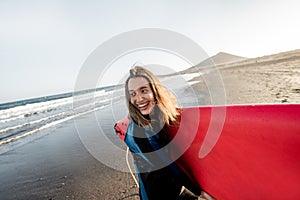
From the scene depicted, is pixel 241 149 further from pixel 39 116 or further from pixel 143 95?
pixel 39 116

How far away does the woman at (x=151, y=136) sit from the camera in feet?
6.78

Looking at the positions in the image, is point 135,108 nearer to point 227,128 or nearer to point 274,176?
point 227,128

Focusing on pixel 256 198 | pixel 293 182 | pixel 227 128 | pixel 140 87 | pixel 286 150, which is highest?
pixel 140 87

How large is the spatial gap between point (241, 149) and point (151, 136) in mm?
815

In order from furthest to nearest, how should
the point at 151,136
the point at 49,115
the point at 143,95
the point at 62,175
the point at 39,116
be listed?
the point at 39,116 < the point at 49,115 < the point at 62,175 < the point at 143,95 < the point at 151,136

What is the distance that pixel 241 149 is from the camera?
186 centimetres

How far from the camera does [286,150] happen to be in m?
1.54

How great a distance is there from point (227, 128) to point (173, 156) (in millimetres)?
662

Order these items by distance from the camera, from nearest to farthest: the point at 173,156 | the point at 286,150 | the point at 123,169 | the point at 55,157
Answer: the point at 286,150, the point at 173,156, the point at 123,169, the point at 55,157

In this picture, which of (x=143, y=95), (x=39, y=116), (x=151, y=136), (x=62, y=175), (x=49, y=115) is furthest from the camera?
(x=39, y=116)

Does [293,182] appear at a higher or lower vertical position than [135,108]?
lower

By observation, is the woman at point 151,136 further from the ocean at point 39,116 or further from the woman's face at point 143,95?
the ocean at point 39,116

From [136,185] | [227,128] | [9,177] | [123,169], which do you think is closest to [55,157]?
[9,177]

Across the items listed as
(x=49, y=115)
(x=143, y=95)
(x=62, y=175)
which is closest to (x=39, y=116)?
(x=49, y=115)
